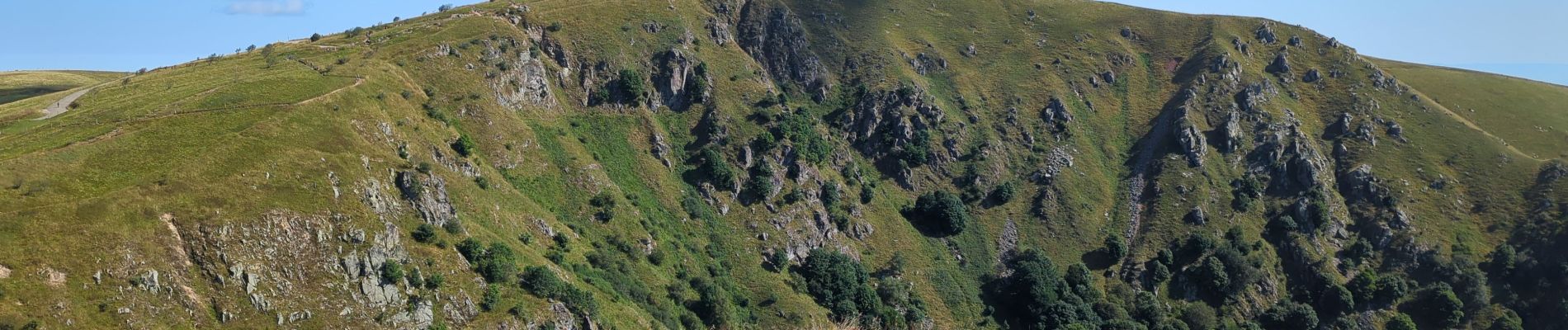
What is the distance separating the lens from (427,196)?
101 meters

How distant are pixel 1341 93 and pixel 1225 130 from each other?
32.2 m

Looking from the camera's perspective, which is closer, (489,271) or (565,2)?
(489,271)

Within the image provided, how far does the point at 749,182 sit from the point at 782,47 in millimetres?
44486

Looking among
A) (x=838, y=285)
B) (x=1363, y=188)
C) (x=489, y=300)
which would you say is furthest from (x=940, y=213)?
(x=489, y=300)

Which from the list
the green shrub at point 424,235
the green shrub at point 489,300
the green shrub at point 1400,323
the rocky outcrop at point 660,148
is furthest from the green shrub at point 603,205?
the green shrub at point 1400,323

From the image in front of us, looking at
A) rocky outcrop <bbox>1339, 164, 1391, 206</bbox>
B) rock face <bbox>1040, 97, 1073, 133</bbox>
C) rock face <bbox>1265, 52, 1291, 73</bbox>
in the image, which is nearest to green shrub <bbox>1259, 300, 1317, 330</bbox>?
rocky outcrop <bbox>1339, 164, 1391, 206</bbox>

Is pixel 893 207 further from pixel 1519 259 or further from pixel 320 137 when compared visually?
pixel 1519 259

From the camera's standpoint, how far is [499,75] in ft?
454

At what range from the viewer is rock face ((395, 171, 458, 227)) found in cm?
9975

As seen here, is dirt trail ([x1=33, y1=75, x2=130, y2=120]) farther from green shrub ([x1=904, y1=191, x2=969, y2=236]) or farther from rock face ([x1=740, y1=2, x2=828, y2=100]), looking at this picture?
green shrub ([x1=904, y1=191, x2=969, y2=236])

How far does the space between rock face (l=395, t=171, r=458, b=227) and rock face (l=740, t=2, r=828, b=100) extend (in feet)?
277

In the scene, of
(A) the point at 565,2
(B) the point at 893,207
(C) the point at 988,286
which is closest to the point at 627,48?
(A) the point at 565,2

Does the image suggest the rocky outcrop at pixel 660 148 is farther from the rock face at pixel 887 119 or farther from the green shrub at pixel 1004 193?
the green shrub at pixel 1004 193

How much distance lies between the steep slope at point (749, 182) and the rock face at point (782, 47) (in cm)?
56
